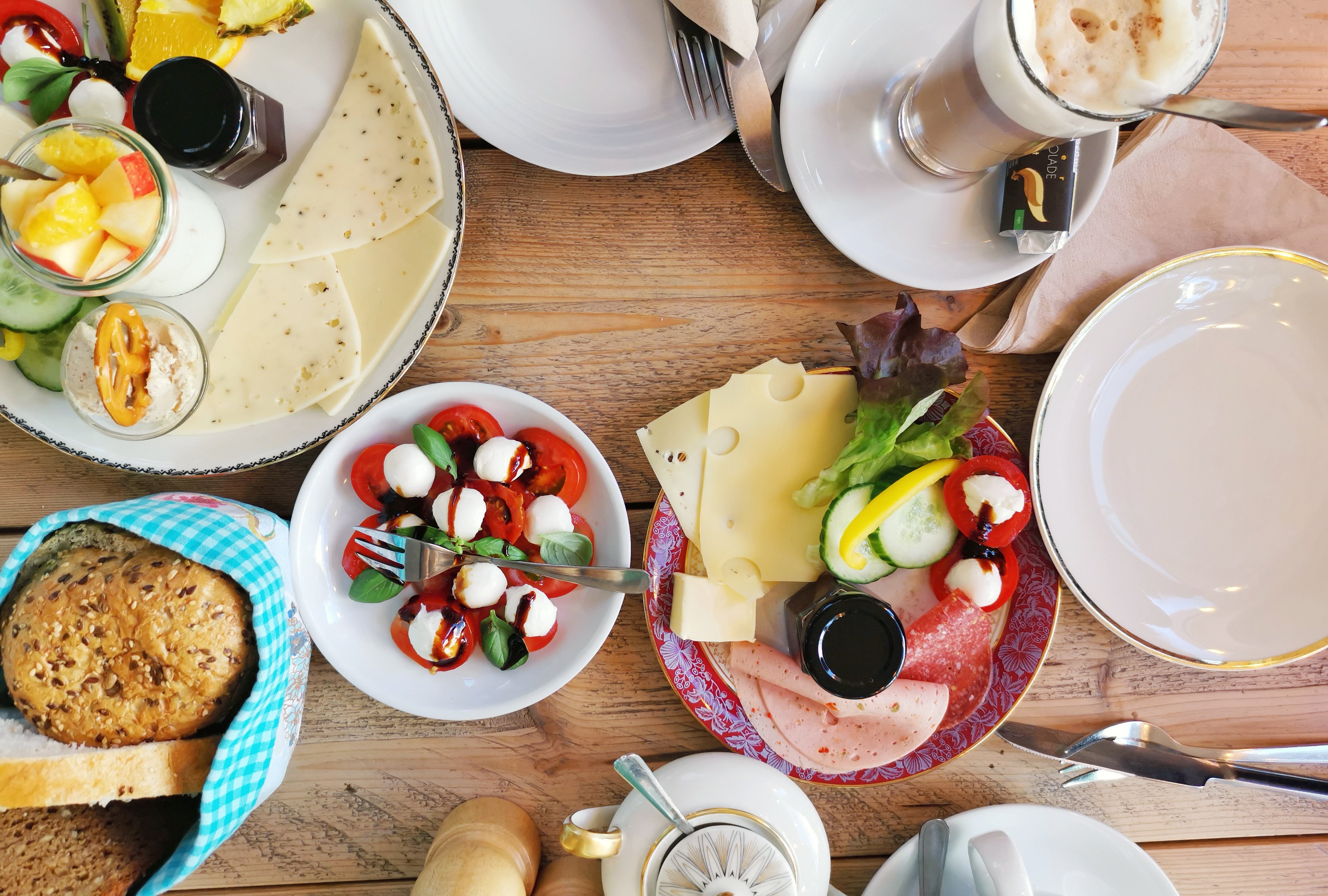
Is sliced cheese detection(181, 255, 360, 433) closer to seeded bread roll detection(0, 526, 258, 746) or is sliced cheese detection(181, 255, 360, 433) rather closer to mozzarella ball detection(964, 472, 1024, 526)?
seeded bread roll detection(0, 526, 258, 746)

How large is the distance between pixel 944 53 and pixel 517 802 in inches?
51.7

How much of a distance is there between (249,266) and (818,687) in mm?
1059

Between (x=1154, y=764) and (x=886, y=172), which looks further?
(x=1154, y=764)

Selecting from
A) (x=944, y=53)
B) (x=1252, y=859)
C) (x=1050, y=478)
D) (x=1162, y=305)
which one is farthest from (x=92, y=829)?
(x=1252, y=859)

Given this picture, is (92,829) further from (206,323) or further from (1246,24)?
(1246,24)

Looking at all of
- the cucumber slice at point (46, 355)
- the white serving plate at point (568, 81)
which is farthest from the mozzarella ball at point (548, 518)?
the cucumber slice at point (46, 355)

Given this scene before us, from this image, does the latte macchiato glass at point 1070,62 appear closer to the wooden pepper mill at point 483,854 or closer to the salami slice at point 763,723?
the salami slice at point 763,723

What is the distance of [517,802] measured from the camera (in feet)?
4.15

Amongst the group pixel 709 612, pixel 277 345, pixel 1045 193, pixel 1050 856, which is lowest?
pixel 1050 856

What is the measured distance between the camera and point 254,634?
1.02 meters

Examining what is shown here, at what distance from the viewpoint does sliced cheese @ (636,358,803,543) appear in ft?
3.73

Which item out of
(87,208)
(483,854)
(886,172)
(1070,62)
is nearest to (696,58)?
(886,172)

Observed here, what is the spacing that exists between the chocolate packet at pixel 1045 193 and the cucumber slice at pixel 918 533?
39 centimetres

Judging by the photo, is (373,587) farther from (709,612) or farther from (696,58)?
(696,58)
